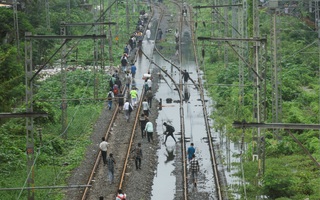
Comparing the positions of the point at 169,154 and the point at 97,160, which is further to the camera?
the point at 169,154

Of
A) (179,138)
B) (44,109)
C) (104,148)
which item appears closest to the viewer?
(104,148)

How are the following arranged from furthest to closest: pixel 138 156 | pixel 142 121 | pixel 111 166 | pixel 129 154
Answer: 1. pixel 142 121
2. pixel 129 154
3. pixel 138 156
4. pixel 111 166

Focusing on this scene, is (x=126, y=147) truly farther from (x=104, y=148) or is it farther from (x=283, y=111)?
(x=283, y=111)

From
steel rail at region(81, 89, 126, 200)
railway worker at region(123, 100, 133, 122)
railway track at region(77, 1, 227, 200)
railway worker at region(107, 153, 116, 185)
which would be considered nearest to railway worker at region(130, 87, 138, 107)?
railway track at region(77, 1, 227, 200)

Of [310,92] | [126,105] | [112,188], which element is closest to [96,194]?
[112,188]

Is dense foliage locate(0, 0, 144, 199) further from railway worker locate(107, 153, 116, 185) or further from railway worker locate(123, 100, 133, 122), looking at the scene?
railway worker locate(107, 153, 116, 185)

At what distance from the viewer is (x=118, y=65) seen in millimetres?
55344

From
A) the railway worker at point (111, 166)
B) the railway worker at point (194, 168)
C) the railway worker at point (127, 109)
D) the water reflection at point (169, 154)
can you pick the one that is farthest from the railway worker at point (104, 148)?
the railway worker at point (127, 109)

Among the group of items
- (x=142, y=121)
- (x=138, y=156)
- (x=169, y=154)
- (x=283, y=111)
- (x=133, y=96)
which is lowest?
(x=169, y=154)

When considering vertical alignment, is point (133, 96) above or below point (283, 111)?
above

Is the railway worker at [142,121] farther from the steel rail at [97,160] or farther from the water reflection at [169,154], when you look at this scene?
the steel rail at [97,160]

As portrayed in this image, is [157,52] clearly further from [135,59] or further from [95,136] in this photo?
[95,136]

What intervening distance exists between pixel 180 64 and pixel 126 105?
19603mm

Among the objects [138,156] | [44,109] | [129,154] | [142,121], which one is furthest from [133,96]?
[138,156]
